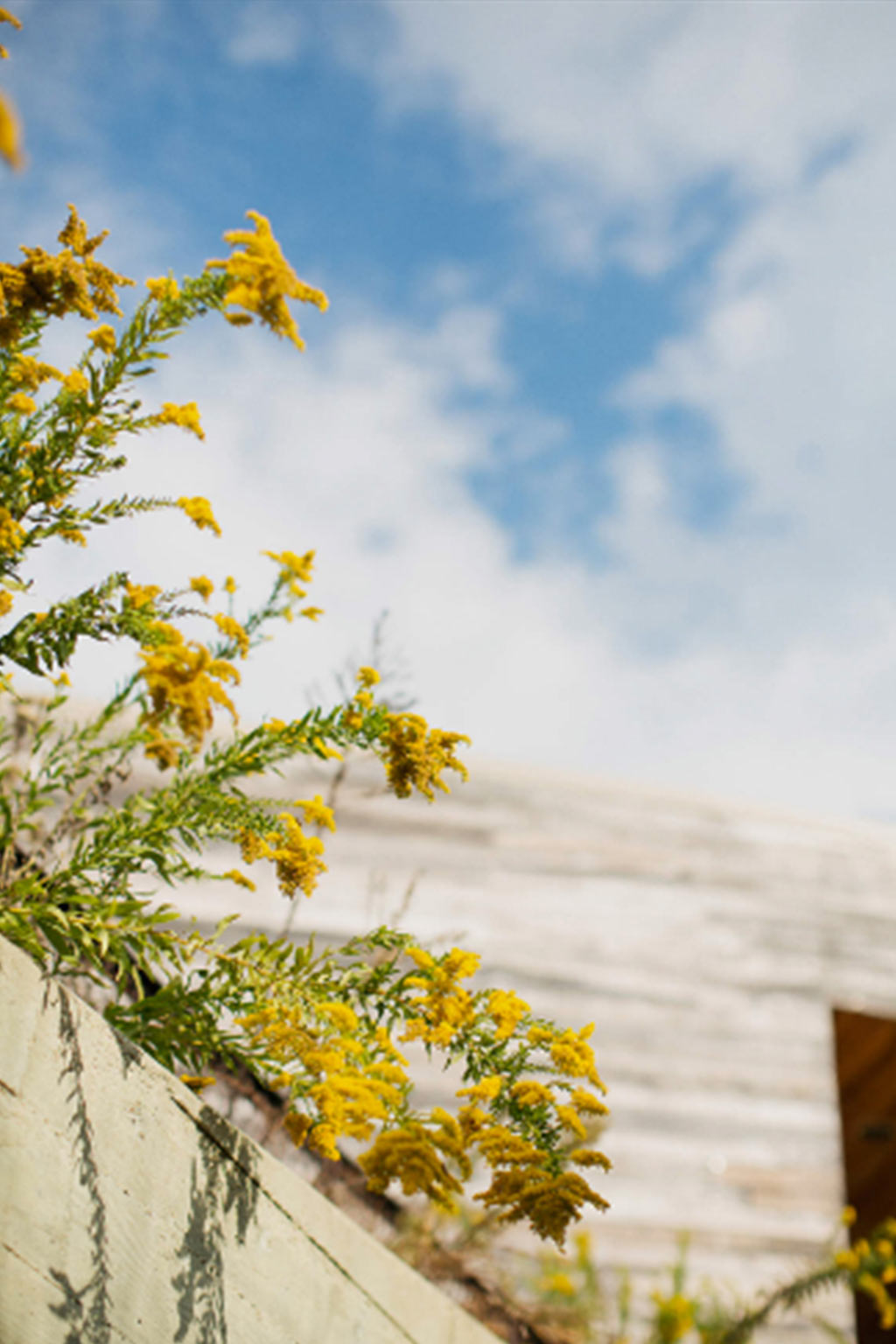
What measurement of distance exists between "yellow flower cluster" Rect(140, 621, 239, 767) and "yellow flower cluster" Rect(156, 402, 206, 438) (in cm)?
27

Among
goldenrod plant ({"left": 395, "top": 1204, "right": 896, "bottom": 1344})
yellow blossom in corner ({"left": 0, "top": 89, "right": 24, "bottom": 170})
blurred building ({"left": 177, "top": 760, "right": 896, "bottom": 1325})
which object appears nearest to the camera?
yellow blossom in corner ({"left": 0, "top": 89, "right": 24, "bottom": 170})

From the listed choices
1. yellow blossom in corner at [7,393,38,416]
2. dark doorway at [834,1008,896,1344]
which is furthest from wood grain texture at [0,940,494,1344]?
dark doorway at [834,1008,896,1344]

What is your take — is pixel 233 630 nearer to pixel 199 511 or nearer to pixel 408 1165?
pixel 199 511

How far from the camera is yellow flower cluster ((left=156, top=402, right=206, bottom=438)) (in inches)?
37.1

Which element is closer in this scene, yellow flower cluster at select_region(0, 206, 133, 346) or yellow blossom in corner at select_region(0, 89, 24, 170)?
yellow blossom in corner at select_region(0, 89, 24, 170)

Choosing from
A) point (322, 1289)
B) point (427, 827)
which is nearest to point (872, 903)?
point (427, 827)

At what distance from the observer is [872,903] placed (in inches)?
150

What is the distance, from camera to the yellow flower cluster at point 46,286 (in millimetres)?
867

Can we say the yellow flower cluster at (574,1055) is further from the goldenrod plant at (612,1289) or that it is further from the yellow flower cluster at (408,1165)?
the goldenrod plant at (612,1289)

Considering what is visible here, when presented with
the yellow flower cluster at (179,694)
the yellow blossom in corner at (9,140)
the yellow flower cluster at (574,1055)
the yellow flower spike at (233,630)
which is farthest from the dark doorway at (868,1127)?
the yellow blossom in corner at (9,140)

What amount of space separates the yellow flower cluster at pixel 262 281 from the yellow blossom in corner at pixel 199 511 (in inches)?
6.9

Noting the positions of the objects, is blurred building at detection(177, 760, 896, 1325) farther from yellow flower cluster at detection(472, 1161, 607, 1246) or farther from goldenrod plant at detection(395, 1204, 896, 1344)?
yellow flower cluster at detection(472, 1161, 607, 1246)

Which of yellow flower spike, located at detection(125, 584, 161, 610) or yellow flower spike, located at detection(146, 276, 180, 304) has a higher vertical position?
yellow flower spike, located at detection(146, 276, 180, 304)

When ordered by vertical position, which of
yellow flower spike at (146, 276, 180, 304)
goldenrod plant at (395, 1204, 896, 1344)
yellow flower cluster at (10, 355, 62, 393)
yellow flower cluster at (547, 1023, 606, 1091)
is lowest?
goldenrod plant at (395, 1204, 896, 1344)
